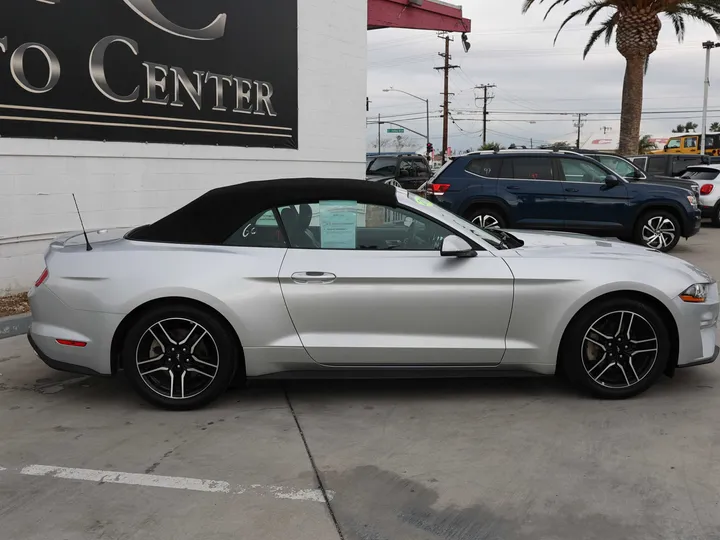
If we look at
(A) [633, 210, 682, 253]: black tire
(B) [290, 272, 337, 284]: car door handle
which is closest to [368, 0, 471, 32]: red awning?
(A) [633, 210, 682, 253]: black tire

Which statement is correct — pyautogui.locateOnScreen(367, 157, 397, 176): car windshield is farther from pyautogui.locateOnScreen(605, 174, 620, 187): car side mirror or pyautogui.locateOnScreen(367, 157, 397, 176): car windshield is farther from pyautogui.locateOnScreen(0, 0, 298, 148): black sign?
pyautogui.locateOnScreen(0, 0, 298, 148): black sign

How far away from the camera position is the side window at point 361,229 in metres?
4.66

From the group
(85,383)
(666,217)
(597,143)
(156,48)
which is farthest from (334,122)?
(597,143)

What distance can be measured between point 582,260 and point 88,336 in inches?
128

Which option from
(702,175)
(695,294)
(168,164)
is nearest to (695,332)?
(695,294)

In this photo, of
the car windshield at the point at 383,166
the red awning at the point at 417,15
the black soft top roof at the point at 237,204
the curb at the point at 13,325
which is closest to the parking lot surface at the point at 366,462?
the black soft top roof at the point at 237,204

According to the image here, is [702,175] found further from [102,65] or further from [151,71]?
[102,65]

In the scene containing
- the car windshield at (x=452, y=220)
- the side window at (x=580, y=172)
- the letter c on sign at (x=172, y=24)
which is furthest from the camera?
the side window at (x=580, y=172)

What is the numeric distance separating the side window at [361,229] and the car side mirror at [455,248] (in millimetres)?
143

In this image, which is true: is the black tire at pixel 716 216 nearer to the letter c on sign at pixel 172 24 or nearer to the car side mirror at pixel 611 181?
the car side mirror at pixel 611 181

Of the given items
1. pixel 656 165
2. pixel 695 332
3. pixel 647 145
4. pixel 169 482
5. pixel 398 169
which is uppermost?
pixel 647 145

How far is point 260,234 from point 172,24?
5.84 metres

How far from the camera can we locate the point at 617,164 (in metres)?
14.1

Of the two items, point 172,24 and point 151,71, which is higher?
point 172,24
